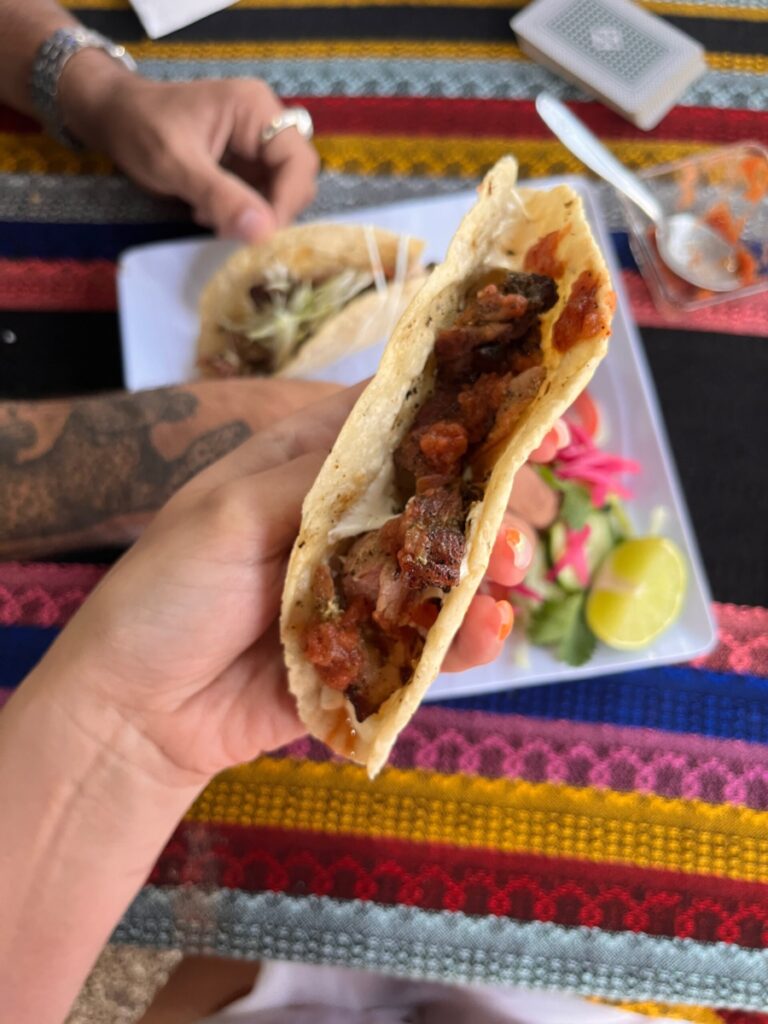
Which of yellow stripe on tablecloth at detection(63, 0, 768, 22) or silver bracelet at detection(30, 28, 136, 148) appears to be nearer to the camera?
silver bracelet at detection(30, 28, 136, 148)

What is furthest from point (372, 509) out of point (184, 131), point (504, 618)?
point (184, 131)

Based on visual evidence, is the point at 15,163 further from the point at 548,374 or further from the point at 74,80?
the point at 548,374

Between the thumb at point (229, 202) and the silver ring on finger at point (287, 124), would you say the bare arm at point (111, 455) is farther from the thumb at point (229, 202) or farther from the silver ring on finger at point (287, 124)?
the silver ring on finger at point (287, 124)


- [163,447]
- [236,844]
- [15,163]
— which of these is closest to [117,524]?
[163,447]

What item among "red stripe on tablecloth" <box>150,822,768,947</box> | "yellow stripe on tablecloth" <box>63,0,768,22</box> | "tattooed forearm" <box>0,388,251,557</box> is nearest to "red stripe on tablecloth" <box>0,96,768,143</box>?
"yellow stripe on tablecloth" <box>63,0,768,22</box>

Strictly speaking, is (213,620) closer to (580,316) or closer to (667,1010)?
(580,316)

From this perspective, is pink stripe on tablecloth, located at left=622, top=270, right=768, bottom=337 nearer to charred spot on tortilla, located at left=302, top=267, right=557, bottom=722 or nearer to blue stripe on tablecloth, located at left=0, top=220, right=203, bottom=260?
charred spot on tortilla, located at left=302, top=267, right=557, bottom=722
